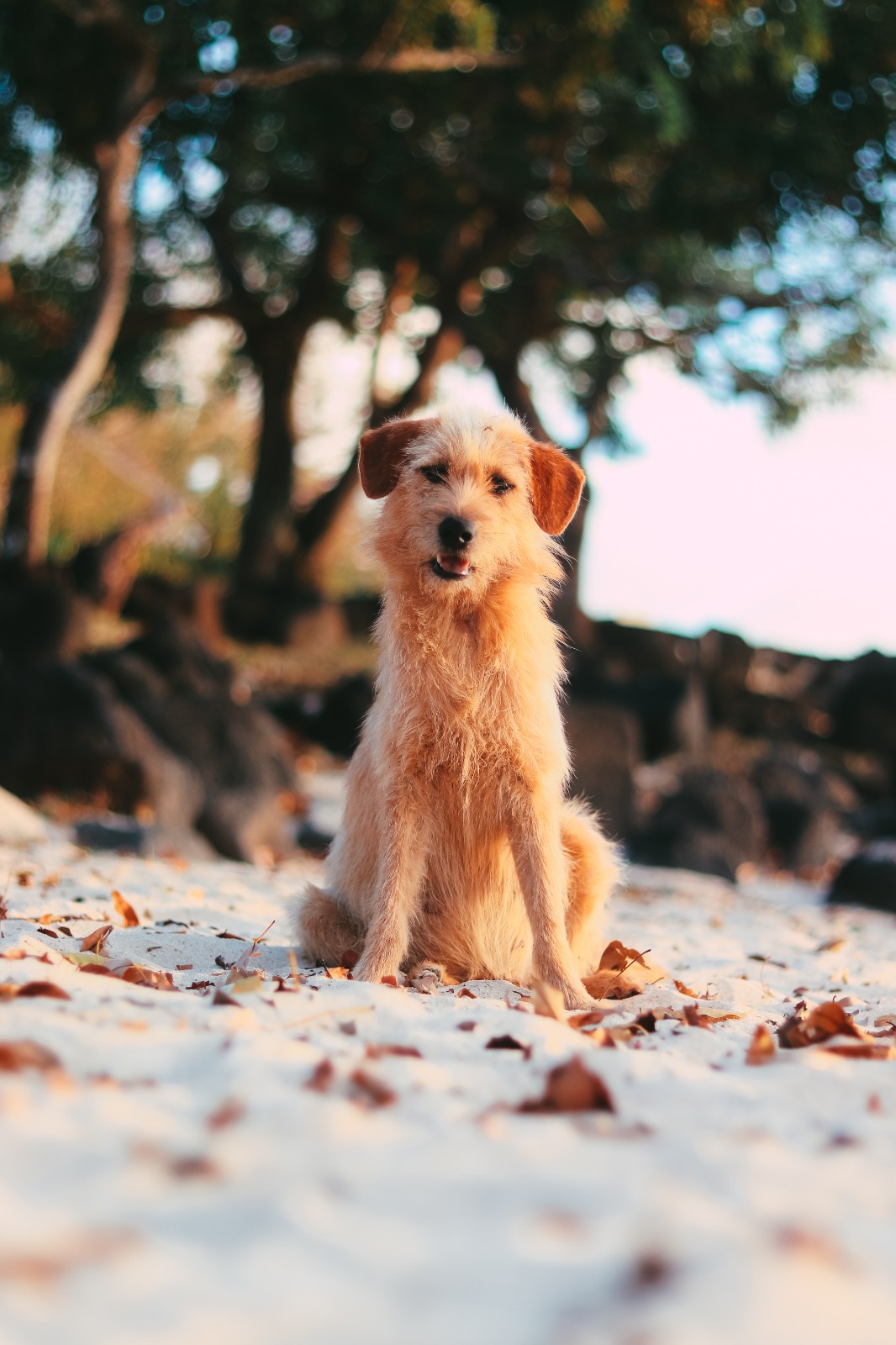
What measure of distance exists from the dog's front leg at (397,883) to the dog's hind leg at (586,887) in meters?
0.78

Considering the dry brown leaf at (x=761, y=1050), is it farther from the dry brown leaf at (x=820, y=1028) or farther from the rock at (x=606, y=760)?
the rock at (x=606, y=760)

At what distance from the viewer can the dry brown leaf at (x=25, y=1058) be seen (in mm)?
2760

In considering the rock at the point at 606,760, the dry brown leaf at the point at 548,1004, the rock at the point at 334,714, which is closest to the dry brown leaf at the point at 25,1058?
the dry brown leaf at the point at 548,1004

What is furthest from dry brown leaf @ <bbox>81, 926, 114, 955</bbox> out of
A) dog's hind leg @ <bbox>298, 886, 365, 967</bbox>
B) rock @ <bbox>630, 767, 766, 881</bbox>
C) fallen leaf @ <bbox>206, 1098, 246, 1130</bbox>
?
rock @ <bbox>630, 767, 766, 881</bbox>

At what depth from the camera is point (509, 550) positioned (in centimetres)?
478

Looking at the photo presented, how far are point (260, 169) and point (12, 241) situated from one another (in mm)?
5349

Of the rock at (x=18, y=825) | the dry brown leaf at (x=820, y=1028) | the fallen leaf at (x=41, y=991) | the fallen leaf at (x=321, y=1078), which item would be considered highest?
the dry brown leaf at (x=820, y=1028)

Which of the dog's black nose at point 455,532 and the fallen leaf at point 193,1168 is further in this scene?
the dog's black nose at point 455,532

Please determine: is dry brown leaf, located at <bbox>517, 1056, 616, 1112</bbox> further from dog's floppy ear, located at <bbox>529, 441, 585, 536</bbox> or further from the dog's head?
dog's floppy ear, located at <bbox>529, 441, 585, 536</bbox>

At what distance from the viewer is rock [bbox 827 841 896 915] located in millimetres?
11188

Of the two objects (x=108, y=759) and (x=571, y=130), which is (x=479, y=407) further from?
(x=571, y=130)

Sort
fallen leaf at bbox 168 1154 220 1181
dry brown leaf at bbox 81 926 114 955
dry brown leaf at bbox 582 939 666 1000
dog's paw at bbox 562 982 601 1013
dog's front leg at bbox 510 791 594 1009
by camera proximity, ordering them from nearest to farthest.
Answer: fallen leaf at bbox 168 1154 220 1181, dog's paw at bbox 562 982 601 1013, dog's front leg at bbox 510 791 594 1009, dry brown leaf at bbox 81 926 114 955, dry brown leaf at bbox 582 939 666 1000

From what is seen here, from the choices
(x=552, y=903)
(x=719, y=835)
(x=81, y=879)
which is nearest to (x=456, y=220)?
(x=719, y=835)

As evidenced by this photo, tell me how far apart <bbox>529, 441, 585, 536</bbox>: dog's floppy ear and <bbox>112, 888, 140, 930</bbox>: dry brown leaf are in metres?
2.69
